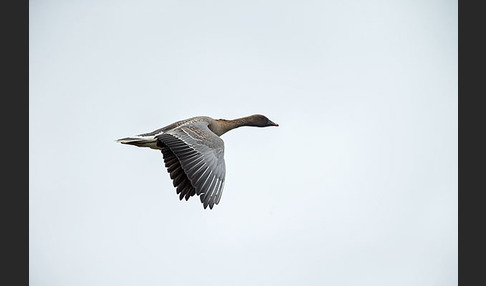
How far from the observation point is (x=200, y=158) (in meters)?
16.2

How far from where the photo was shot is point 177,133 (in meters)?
17.6

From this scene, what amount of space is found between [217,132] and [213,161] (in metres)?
4.08

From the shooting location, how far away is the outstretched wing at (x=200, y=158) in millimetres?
15438

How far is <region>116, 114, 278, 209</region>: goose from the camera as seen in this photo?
15531 mm

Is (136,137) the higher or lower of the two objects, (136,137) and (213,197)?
the higher

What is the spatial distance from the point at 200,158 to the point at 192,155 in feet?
0.71

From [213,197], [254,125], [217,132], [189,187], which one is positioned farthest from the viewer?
[254,125]

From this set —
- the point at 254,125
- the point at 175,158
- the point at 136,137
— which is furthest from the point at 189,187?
the point at 254,125

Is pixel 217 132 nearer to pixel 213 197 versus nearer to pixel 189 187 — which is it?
pixel 189 187

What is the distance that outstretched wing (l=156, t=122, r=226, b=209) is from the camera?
50.6 ft

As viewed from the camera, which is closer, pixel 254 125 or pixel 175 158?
pixel 175 158

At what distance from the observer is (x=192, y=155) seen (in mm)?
16250

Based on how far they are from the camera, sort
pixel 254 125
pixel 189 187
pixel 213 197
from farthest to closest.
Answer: pixel 254 125 < pixel 189 187 < pixel 213 197

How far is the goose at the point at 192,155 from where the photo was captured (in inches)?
611
